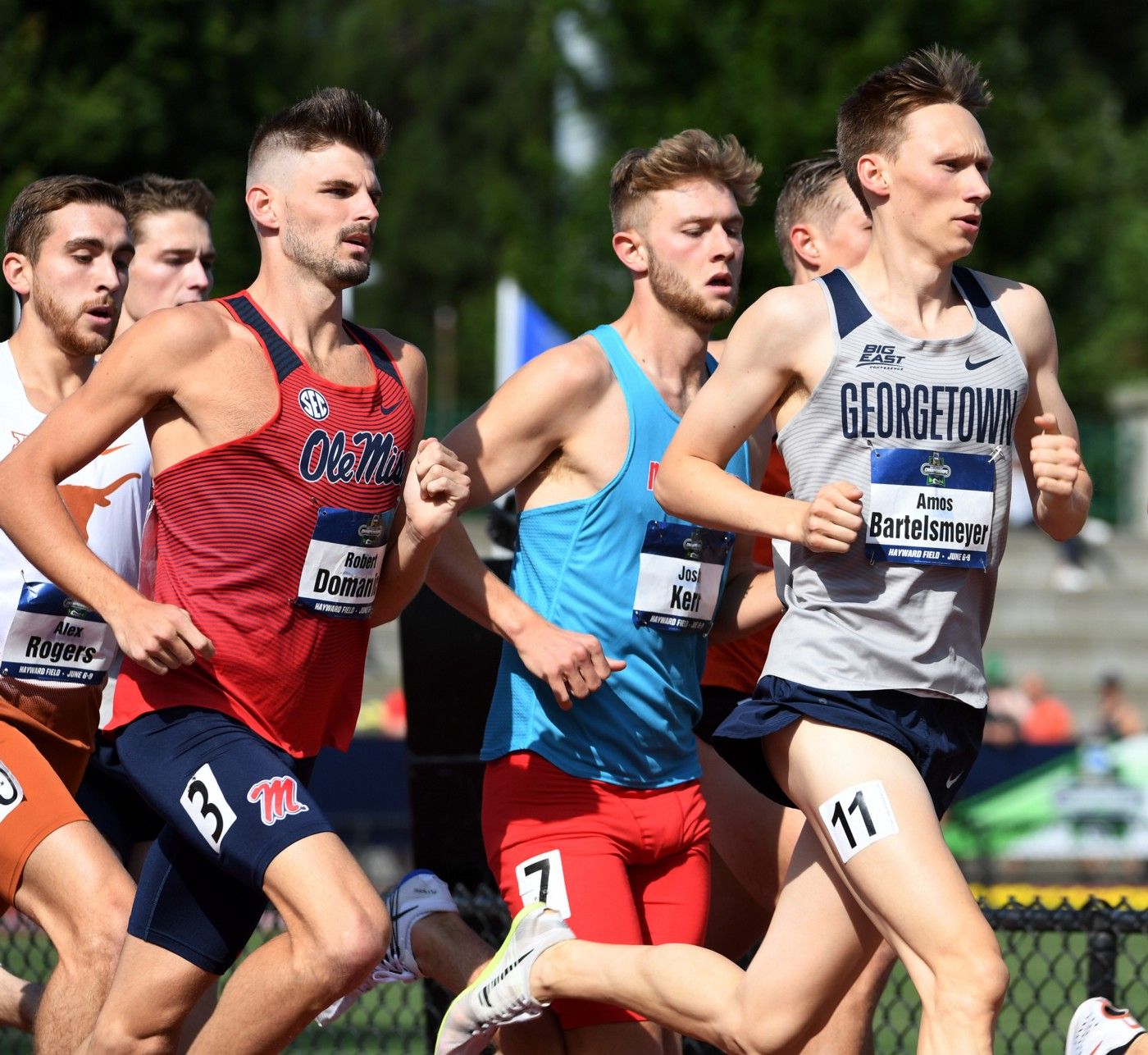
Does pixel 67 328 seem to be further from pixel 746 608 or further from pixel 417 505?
pixel 746 608

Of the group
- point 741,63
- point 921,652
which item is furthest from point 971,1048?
point 741,63

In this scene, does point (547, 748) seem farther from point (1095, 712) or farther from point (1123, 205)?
point (1123, 205)

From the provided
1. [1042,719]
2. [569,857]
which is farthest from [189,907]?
[1042,719]

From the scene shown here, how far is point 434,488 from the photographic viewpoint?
13.2ft

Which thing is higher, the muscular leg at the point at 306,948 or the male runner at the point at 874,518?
the male runner at the point at 874,518

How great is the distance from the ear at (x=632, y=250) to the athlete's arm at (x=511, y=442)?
351 millimetres

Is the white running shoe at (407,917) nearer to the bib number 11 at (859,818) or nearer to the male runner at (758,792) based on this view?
the male runner at (758,792)

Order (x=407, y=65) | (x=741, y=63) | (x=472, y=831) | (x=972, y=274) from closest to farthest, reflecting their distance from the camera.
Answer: (x=972, y=274)
(x=472, y=831)
(x=741, y=63)
(x=407, y=65)

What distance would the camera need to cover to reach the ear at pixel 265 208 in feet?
14.4

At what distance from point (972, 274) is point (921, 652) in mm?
919

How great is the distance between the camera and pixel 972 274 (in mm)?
4148

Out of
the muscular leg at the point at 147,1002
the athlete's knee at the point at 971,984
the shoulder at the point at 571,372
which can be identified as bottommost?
the muscular leg at the point at 147,1002

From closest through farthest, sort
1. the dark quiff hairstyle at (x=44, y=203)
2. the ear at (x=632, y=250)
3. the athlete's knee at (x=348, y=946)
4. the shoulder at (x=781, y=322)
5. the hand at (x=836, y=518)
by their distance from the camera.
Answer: the hand at (x=836, y=518) < the athlete's knee at (x=348, y=946) < the shoulder at (x=781, y=322) < the ear at (x=632, y=250) < the dark quiff hairstyle at (x=44, y=203)

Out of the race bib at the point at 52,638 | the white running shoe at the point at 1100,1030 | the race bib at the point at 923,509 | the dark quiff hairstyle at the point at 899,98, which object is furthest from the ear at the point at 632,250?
the white running shoe at the point at 1100,1030
